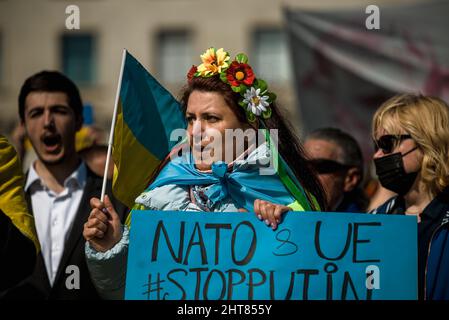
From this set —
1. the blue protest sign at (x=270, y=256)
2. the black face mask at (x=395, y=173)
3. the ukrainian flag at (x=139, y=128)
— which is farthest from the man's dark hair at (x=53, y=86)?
the black face mask at (x=395, y=173)

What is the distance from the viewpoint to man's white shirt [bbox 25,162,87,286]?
4.32 m

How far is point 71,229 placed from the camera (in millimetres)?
4348

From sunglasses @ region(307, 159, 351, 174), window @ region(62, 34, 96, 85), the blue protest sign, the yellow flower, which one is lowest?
the blue protest sign

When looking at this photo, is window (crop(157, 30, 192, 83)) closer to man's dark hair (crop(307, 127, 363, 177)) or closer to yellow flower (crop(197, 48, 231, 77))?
man's dark hair (crop(307, 127, 363, 177))

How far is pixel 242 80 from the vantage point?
3.73 m

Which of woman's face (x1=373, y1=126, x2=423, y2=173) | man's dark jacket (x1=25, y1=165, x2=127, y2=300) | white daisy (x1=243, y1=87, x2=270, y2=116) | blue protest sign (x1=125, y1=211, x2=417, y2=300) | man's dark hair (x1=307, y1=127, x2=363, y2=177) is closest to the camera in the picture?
blue protest sign (x1=125, y1=211, x2=417, y2=300)

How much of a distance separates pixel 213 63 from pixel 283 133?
42 cm

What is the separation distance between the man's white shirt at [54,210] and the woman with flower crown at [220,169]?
0.77 metres

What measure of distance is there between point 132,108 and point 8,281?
97 cm

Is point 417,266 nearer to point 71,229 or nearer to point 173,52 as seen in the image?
point 71,229

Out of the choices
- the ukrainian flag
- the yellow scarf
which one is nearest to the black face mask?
the ukrainian flag

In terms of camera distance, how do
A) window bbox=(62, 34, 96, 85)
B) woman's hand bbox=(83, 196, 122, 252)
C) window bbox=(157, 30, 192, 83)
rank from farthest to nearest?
window bbox=(62, 34, 96, 85)
window bbox=(157, 30, 192, 83)
woman's hand bbox=(83, 196, 122, 252)

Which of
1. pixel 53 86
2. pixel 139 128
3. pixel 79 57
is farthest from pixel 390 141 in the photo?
pixel 79 57

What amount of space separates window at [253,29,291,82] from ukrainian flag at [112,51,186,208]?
61.4ft
